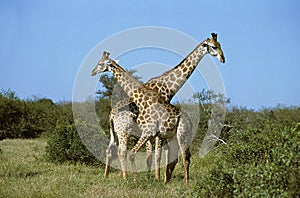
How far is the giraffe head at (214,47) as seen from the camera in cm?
879

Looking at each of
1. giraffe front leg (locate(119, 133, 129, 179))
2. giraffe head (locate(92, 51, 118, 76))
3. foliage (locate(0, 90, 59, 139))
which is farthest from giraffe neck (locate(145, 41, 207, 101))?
foliage (locate(0, 90, 59, 139))

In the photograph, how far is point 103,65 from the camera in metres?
9.66

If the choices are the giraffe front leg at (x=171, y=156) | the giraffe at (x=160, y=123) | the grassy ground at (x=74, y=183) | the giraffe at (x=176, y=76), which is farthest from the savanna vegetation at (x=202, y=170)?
the giraffe at (x=176, y=76)

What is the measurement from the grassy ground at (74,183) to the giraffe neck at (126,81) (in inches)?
63.4

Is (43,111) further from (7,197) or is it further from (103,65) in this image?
(7,197)

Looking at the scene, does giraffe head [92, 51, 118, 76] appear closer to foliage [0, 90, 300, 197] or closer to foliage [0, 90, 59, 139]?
foliage [0, 90, 300, 197]

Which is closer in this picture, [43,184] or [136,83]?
[43,184]

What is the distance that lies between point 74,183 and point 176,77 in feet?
9.06

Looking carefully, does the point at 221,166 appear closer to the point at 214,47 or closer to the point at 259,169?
the point at 259,169

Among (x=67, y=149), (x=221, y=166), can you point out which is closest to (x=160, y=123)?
(x=221, y=166)

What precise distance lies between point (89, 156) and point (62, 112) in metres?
15.7

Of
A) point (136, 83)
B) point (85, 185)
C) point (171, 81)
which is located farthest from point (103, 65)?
point (85, 185)

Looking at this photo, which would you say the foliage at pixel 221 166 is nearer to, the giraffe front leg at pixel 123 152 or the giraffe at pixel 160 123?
the giraffe front leg at pixel 123 152

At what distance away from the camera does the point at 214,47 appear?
8.93 m
